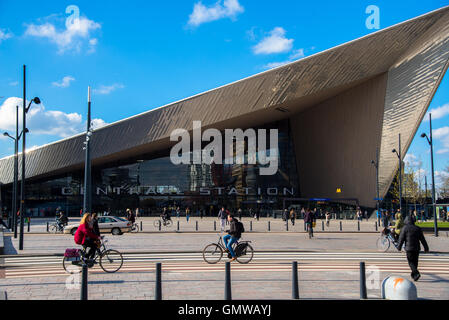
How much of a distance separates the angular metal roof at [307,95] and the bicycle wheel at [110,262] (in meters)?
29.6

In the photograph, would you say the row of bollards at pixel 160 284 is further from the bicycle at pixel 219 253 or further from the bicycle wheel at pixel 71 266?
the bicycle at pixel 219 253

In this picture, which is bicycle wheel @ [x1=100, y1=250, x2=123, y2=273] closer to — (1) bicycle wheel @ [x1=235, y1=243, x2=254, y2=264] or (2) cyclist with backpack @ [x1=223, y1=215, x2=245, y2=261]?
(2) cyclist with backpack @ [x1=223, y1=215, x2=245, y2=261]

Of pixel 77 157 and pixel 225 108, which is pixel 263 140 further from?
pixel 77 157

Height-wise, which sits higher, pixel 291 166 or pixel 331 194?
pixel 291 166

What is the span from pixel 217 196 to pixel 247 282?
4645cm

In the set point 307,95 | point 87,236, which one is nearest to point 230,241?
point 87,236

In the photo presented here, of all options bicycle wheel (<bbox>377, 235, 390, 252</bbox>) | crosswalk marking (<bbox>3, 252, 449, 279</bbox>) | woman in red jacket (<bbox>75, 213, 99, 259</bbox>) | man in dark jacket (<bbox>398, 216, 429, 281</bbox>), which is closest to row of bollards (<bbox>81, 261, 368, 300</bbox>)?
man in dark jacket (<bbox>398, 216, 429, 281</bbox>)

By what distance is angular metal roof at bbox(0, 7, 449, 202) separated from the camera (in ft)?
107

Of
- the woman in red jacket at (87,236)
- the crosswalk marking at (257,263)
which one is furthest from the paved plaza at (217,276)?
the woman in red jacket at (87,236)

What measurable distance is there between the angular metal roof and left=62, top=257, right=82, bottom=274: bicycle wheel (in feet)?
98.8

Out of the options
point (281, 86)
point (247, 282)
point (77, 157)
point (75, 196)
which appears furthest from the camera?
point (75, 196)

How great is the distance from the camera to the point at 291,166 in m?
54.8

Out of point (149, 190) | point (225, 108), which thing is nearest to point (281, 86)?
point (225, 108)

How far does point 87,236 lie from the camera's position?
9766mm
